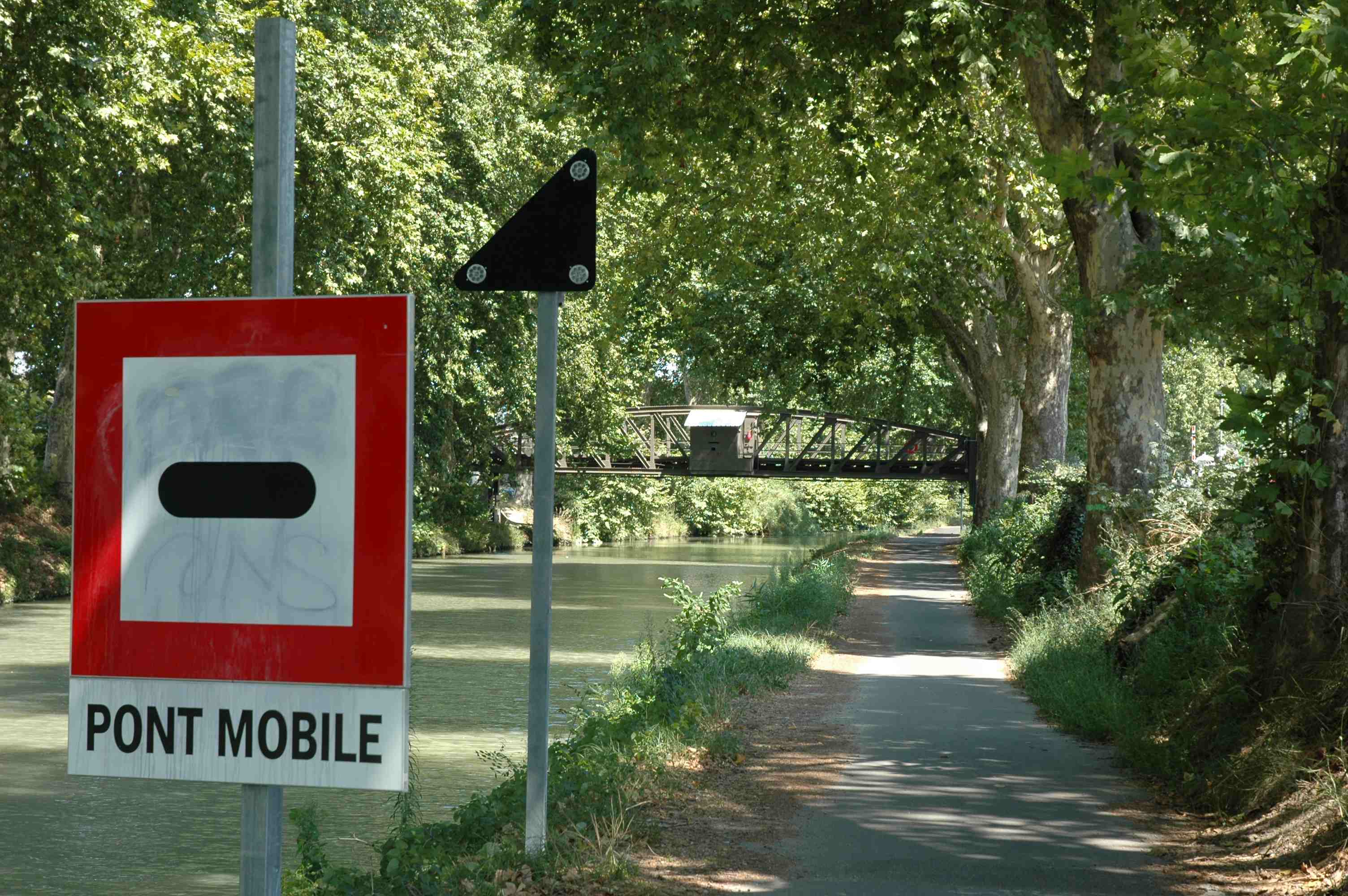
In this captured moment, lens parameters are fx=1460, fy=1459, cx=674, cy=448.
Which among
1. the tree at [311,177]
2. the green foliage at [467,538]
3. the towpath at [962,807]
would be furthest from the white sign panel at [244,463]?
the green foliage at [467,538]

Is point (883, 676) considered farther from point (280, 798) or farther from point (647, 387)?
point (647, 387)

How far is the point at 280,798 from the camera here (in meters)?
2.31

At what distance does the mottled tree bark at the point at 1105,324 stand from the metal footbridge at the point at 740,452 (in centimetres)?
4193

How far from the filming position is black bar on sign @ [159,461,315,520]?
229 cm

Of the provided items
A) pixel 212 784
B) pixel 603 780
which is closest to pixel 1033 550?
pixel 212 784

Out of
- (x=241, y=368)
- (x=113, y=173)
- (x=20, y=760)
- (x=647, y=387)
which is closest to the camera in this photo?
(x=241, y=368)

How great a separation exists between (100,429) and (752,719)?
30.2 ft

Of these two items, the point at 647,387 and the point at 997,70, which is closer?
the point at 997,70

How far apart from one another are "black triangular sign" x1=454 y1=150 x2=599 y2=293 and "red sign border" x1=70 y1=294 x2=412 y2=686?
3203 mm

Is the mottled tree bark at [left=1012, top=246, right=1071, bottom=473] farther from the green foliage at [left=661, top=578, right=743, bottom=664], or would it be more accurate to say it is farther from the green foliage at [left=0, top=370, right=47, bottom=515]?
the green foliage at [left=0, top=370, right=47, bottom=515]

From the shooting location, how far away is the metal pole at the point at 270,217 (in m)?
2.25

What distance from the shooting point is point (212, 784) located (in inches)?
497

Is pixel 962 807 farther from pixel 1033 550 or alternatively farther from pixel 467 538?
pixel 467 538

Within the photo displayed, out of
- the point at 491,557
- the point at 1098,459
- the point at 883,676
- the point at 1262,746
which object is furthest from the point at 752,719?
the point at 491,557
